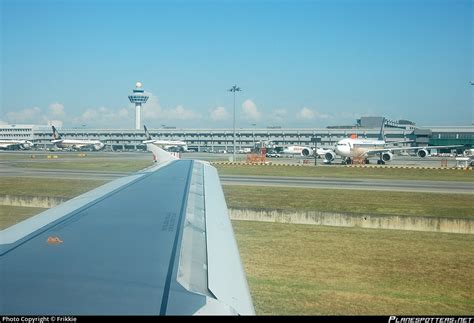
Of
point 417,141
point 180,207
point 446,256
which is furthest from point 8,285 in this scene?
point 417,141

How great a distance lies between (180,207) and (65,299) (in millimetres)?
3702

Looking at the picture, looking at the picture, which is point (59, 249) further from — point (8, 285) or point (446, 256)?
point (446, 256)

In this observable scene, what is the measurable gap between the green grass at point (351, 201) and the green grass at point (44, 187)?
759 cm

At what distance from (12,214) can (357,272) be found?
470 inches

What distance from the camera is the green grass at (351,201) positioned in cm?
1981

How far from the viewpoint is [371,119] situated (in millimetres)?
171375

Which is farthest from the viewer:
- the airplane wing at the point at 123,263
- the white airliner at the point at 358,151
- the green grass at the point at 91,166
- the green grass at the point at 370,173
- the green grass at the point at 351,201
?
the white airliner at the point at 358,151

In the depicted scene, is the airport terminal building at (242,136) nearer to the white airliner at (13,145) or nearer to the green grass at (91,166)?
the white airliner at (13,145)

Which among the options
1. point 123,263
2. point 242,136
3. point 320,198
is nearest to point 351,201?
point 320,198

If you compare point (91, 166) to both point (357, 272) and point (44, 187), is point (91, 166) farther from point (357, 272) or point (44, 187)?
point (357, 272)

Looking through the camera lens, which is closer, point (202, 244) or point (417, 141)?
point (202, 244)

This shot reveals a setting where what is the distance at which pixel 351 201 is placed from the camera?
22.3 metres

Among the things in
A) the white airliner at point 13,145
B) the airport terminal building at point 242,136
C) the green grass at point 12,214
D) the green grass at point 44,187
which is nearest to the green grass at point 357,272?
the green grass at point 12,214

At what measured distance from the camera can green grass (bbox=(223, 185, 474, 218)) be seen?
19.8 metres
